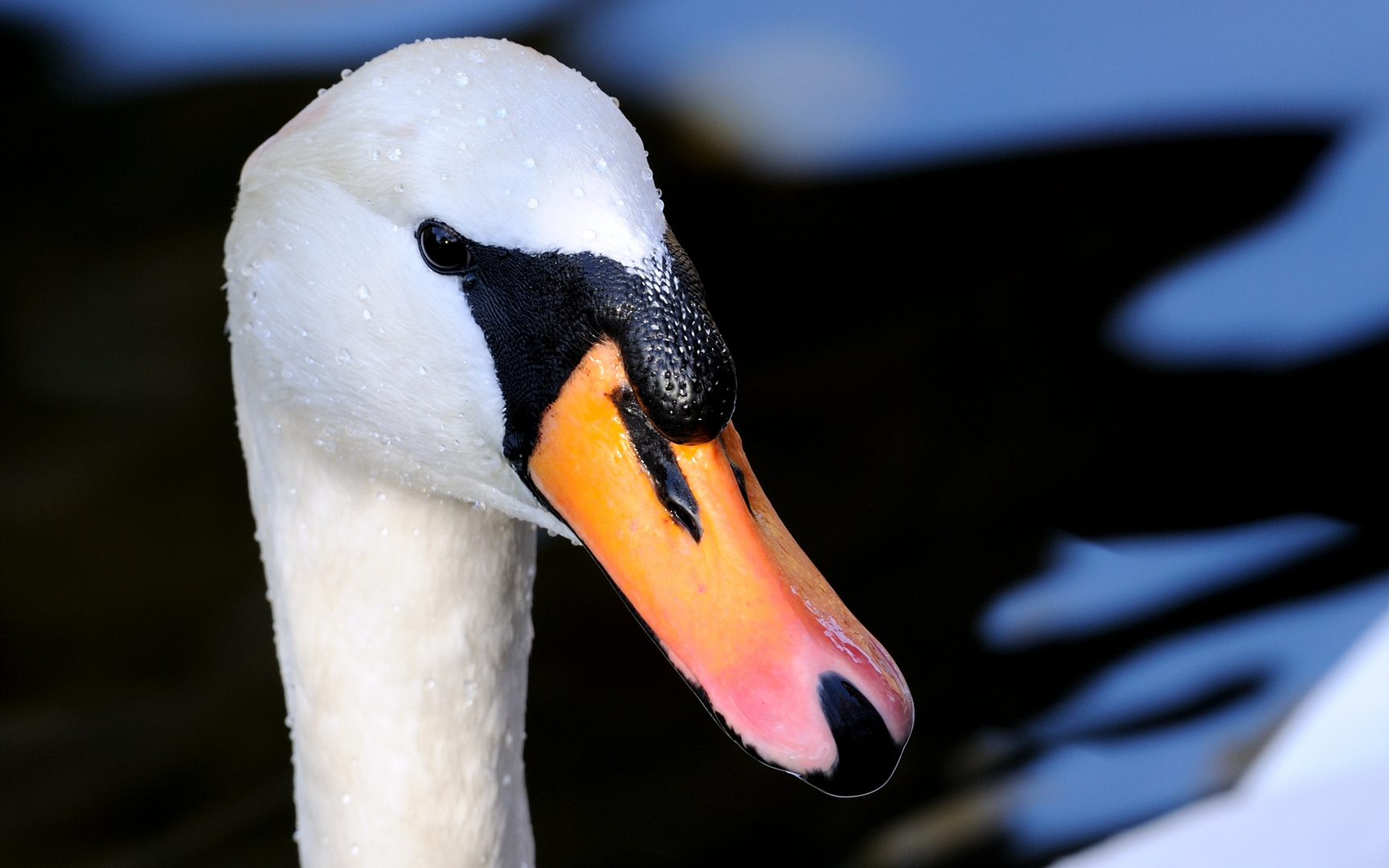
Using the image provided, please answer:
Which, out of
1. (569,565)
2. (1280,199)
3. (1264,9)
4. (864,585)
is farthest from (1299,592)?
(1264,9)

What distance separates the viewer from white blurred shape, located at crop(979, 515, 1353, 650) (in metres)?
2.86

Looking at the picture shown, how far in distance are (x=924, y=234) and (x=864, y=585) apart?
960mm

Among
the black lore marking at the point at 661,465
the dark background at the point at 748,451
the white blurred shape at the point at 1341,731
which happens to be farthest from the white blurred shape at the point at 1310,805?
the black lore marking at the point at 661,465

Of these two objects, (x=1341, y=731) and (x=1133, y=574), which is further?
(x=1133, y=574)

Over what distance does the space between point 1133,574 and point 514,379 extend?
224 centimetres

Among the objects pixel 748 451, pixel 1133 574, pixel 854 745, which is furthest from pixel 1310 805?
pixel 854 745

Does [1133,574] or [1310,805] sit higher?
[1133,574]

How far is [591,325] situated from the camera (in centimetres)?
92

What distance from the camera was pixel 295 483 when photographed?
1.18 meters

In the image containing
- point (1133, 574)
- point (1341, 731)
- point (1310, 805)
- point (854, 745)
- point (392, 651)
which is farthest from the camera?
point (1133, 574)

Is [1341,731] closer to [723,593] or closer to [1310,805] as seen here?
[1310,805]

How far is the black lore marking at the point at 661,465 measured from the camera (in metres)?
0.93

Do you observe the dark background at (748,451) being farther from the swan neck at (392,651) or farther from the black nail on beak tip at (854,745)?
the black nail on beak tip at (854,745)

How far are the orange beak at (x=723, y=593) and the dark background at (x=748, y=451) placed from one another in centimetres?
156
